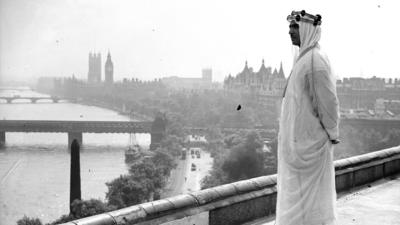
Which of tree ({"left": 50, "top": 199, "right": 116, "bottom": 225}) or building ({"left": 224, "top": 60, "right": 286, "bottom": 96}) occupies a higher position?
building ({"left": 224, "top": 60, "right": 286, "bottom": 96})

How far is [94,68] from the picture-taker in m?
80.7

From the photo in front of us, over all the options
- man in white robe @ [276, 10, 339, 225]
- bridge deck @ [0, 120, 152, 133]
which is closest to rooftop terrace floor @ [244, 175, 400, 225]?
man in white robe @ [276, 10, 339, 225]

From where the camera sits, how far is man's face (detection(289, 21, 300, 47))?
5.51ft

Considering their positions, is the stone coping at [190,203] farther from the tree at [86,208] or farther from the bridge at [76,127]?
the bridge at [76,127]

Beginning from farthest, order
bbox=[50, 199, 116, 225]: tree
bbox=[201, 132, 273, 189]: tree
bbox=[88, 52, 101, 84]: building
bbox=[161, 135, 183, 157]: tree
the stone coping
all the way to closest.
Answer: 1. bbox=[88, 52, 101, 84]: building
2. bbox=[161, 135, 183, 157]: tree
3. bbox=[201, 132, 273, 189]: tree
4. bbox=[50, 199, 116, 225]: tree
5. the stone coping

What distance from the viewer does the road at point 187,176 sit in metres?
19.2

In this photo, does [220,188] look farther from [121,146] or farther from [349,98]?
[349,98]

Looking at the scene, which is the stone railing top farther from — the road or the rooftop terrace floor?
the road

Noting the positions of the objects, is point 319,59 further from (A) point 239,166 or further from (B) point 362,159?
(A) point 239,166

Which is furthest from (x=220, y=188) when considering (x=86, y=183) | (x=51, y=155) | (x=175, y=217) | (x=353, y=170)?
(x=51, y=155)

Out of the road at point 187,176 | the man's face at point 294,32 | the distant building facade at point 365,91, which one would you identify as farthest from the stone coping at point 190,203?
the distant building facade at point 365,91

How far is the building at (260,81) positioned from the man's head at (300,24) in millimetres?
39396

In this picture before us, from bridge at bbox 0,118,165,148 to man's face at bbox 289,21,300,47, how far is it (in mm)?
28405

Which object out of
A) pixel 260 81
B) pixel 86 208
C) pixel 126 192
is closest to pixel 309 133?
pixel 86 208
